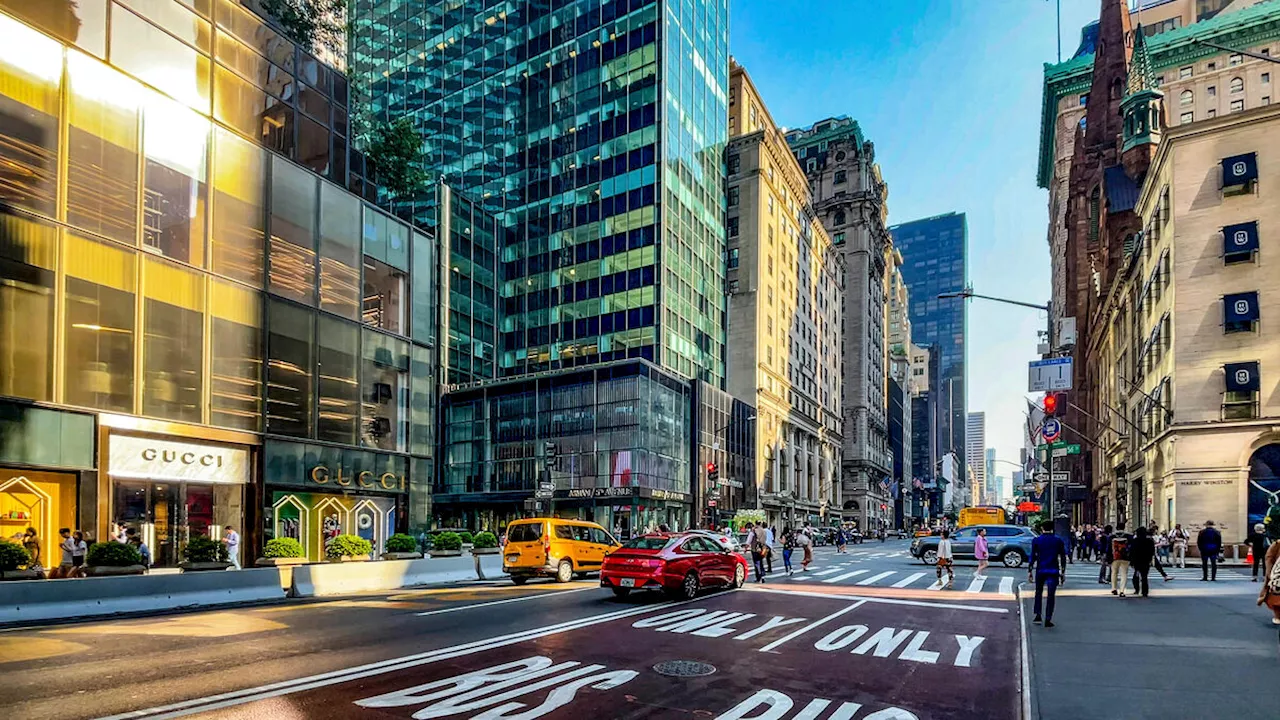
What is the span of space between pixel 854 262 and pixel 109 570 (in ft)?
389

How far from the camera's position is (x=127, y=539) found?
808 inches

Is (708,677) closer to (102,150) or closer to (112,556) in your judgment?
(112,556)

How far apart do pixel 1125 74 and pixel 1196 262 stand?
4955 cm

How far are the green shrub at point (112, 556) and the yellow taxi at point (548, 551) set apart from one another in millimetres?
9385

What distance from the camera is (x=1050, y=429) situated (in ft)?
109

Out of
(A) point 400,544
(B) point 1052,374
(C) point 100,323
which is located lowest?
(A) point 400,544

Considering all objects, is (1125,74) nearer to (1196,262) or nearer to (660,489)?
(1196,262)

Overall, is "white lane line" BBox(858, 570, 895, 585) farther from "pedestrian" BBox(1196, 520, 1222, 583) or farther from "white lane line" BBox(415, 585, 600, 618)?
"pedestrian" BBox(1196, 520, 1222, 583)

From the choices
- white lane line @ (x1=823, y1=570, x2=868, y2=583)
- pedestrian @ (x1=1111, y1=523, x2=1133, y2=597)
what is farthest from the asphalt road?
white lane line @ (x1=823, y1=570, x2=868, y2=583)

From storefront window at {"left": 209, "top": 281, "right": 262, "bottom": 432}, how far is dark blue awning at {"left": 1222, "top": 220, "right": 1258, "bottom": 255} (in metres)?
40.6

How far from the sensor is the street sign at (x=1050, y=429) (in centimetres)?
3238

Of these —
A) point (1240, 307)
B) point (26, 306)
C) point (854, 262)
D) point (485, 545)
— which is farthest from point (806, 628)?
point (854, 262)

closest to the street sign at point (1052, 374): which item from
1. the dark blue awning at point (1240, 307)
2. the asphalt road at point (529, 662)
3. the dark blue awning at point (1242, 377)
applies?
the dark blue awning at point (1242, 377)

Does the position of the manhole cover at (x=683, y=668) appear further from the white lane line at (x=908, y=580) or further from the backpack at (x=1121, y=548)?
the white lane line at (x=908, y=580)
